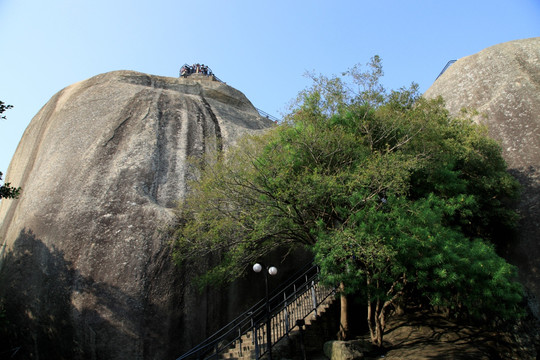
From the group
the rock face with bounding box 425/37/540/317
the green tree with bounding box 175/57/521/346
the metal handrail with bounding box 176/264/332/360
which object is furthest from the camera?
the rock face with bounding box 425/37/540/317

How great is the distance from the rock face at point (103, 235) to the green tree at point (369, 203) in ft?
3.82

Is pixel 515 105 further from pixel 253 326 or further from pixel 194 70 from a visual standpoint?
pixel 194 70

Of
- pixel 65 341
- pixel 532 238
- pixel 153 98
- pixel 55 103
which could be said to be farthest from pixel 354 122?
pixel 55 103

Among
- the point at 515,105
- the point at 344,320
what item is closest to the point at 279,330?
the point at 344,320

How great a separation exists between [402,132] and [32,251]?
13.2m

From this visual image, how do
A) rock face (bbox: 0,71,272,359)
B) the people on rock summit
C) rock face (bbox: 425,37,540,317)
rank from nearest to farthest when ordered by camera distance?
rock face (bbox: 0,71,272,359) < rock face (bbox: 425,37,540,317) < the people on rock summit

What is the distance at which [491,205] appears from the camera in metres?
13.8

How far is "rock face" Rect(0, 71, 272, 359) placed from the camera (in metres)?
10.2

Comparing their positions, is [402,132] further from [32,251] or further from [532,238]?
[32,251]

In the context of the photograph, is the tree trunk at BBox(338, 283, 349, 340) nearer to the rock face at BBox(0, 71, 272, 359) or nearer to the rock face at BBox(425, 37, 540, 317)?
the rock face at BBox(0, 71, 272, 359)

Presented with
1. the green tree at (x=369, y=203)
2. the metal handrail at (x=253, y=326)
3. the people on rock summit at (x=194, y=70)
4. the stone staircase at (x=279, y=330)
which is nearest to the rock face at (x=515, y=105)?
the green tree at (x=369, y=203)

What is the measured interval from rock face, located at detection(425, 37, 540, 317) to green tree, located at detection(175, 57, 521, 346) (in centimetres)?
119

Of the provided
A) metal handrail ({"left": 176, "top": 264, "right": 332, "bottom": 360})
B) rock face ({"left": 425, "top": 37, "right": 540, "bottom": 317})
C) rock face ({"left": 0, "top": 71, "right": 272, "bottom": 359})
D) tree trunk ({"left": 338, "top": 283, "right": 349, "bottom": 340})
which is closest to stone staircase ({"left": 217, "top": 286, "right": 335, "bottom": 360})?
metal handrail ({"left": 176, "top": 264, "right": 332, "bottom": 360})

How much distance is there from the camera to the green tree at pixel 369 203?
368 inches
